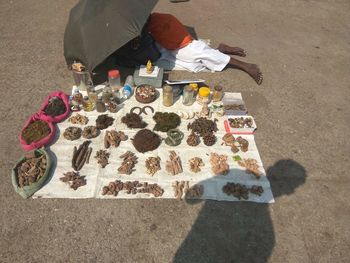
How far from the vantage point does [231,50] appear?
6305mm

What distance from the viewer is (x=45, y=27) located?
22.9 ft

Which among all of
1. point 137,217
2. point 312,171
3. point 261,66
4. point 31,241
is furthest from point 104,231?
point 261,66

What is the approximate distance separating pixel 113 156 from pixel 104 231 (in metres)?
1.15

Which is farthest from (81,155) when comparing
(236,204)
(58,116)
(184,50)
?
(184,50)

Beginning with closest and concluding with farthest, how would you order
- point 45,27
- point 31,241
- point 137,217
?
1. point 31,241
2. point 137,217
3. point 45,27

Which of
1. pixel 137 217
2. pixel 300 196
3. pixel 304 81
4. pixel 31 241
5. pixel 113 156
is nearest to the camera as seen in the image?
pixel 31 241

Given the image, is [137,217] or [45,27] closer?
[137,217]

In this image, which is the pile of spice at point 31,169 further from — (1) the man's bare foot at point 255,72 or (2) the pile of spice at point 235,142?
(1) the man's bare foot at point 255,72

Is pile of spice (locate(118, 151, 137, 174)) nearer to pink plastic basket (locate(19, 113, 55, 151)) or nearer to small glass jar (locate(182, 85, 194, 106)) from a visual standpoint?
pink plastic basket (locate(19, 113, 55, 151))

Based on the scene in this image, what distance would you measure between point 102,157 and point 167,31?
286cm

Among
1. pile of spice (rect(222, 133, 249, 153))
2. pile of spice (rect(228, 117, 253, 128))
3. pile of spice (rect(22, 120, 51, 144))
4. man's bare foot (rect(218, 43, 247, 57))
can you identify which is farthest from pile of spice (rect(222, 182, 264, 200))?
man's bare foot (rect(218, 43, 247, 57))

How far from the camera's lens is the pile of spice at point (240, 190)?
3.83 m

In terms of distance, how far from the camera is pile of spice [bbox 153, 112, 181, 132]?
4.51 meters

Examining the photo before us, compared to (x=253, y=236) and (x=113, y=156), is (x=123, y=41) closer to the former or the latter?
(x=113, y=156)
